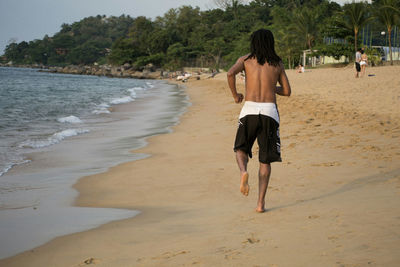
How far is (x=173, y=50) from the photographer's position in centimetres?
8012

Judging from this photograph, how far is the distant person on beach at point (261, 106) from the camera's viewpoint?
12.2 ft

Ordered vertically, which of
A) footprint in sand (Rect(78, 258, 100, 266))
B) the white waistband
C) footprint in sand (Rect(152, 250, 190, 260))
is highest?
the white waistband

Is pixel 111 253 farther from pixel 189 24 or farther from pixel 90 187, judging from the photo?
pixel 189 24

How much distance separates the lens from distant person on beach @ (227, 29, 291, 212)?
3.71m

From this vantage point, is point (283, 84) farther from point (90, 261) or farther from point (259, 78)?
point (90, 261)

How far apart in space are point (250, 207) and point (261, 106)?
1.00 meters

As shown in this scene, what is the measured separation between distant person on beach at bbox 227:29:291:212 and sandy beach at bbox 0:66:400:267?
0.47 m

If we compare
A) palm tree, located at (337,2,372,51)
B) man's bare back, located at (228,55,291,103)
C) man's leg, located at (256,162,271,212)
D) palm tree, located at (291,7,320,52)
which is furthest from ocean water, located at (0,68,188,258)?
palm tree, located at (291,7,320,52)

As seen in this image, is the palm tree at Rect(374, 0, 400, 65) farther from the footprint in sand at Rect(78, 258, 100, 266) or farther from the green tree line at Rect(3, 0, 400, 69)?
the footprint in sand at Rect(78, 258, 100, 266)

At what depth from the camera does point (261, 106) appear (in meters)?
3.72

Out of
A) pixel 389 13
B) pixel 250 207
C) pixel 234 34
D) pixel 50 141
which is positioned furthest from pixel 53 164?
pixel 234 34

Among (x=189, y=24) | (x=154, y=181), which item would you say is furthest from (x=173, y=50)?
(x=154, y=181)

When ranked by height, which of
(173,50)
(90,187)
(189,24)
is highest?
(189,24)

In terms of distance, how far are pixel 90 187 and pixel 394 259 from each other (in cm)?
379
